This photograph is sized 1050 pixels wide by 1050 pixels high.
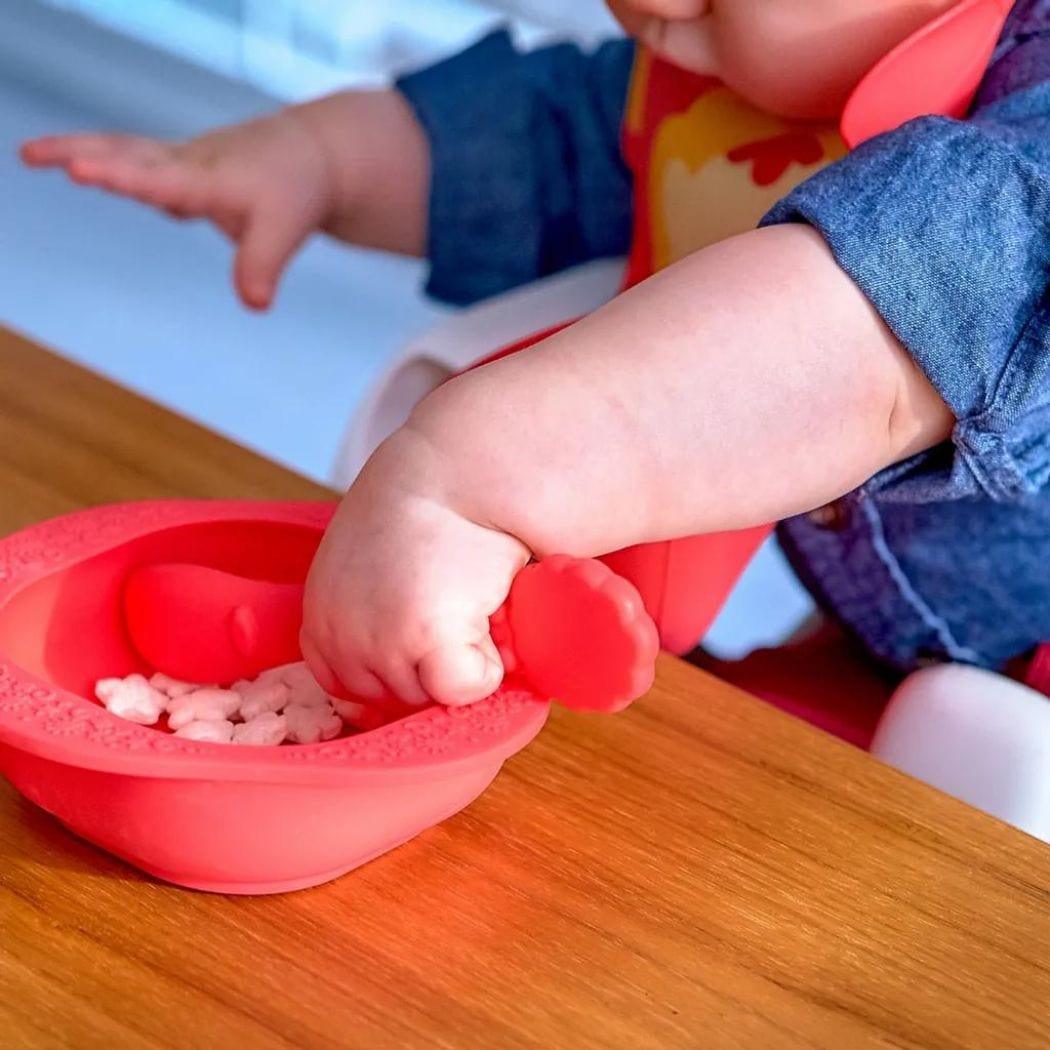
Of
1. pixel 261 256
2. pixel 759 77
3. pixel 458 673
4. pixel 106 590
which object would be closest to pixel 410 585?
pixel 458 673

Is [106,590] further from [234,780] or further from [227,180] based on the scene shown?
[227,180]

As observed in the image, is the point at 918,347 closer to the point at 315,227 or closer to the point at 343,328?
the point at 315,227

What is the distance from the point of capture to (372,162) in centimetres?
83

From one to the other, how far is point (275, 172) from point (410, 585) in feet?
1.35

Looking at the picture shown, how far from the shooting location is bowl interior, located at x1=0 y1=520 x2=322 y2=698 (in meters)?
0.49

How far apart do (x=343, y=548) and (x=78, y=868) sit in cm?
12

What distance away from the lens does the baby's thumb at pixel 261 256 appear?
782mm

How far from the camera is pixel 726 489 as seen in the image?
0.48m

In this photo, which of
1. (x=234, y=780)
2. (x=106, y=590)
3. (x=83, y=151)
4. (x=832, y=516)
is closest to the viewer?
(x=234, y=780)

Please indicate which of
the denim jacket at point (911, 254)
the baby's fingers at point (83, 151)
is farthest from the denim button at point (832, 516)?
the baby's fingers at point (83, 151)

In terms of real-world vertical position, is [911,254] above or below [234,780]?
above

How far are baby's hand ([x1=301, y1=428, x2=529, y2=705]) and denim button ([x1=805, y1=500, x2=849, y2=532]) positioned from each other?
0.23 meters

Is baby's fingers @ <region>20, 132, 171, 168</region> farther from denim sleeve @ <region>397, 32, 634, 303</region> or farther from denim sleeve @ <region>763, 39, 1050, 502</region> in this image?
denim sleeve @ <region>763, 39, 1050, 502</region>

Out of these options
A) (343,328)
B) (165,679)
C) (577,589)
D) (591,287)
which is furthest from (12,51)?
(577,589)
